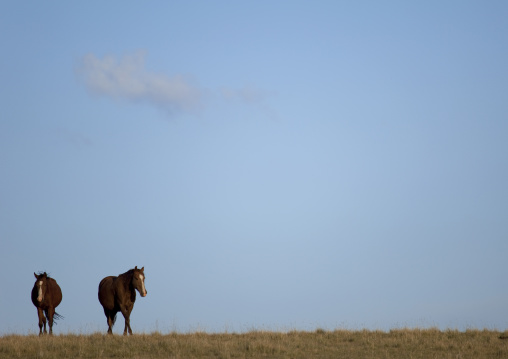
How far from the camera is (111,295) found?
28.1 metres

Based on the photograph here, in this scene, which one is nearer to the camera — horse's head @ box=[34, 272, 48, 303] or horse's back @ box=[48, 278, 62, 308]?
horse's head @ box=[34, 272, 48, 303]

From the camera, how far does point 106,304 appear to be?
92.6 feet

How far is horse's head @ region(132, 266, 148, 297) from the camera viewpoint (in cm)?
2719

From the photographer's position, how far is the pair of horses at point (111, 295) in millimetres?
27500

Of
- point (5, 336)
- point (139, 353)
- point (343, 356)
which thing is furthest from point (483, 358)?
point (5, 336)

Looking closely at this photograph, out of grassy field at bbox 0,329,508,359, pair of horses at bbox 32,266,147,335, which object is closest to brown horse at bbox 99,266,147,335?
pair of horses at bbox 32,266,147,335

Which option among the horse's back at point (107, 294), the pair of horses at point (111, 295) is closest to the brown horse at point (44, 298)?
the pair of horses at point (111, 295)

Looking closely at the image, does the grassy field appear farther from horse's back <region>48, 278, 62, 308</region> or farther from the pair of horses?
horse's back <region>48, 278, 62, 308</region>

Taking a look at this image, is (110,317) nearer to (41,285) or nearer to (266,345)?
(41,285)

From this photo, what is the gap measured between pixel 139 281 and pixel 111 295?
1577 mm

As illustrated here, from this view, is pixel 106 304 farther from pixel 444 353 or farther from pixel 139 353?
pixel 444 353

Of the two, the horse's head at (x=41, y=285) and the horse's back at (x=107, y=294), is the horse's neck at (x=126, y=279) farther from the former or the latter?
the horse's head at (x=41, y=285)

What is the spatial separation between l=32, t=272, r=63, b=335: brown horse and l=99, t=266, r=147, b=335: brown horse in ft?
6.76

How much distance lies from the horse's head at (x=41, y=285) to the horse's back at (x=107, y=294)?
6.94 feet
